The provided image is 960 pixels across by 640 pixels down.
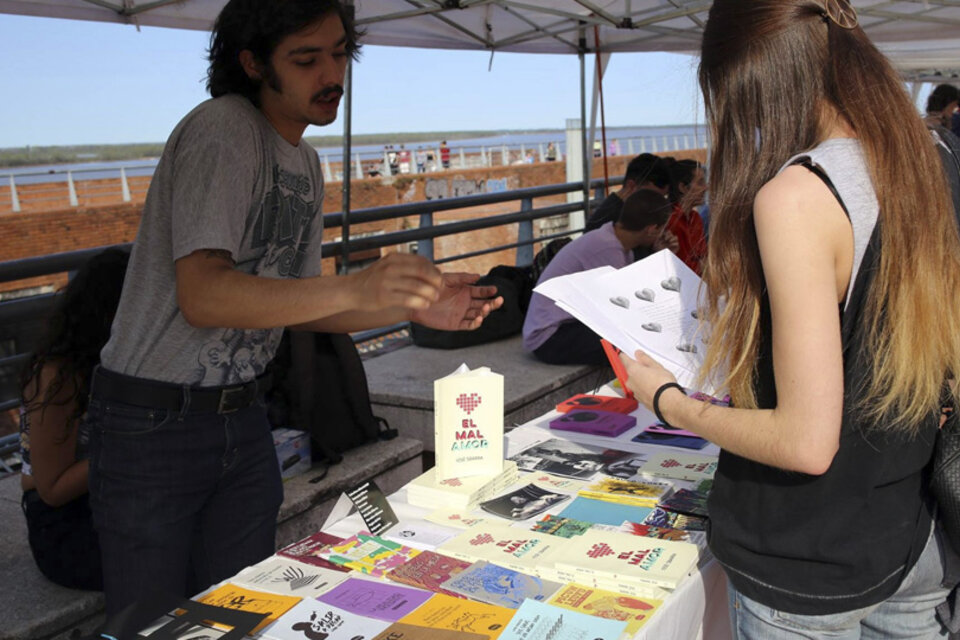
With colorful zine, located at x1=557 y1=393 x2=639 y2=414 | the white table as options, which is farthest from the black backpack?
the white table

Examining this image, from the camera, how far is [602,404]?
2576mm

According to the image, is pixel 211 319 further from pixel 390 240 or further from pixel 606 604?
pixel 390 240

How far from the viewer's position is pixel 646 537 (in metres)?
1.62

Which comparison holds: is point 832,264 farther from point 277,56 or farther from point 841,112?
point 277,56

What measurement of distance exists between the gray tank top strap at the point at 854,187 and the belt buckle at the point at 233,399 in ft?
3.98

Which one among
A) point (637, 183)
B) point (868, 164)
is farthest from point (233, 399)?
A: point (637, 183)

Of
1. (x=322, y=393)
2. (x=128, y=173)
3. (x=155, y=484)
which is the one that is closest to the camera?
(x=155, y=484)

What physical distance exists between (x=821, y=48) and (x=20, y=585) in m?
2.37

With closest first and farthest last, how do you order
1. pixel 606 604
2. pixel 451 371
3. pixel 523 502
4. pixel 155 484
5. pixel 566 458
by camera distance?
1. pixel 606 604
2. pixel 155 484
3. pixel 523 502
4. pixel 566 458
5. pixel 451 371

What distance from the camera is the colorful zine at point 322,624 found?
1.32 m

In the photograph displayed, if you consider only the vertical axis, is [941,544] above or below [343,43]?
below

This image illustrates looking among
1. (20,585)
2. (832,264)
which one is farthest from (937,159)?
(20,585)

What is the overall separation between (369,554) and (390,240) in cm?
354

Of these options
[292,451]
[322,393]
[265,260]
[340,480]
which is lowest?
[340,480]
